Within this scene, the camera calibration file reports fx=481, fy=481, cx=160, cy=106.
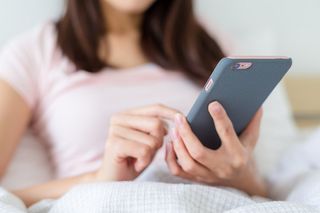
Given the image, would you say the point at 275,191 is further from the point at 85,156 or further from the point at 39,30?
the point at 39,30

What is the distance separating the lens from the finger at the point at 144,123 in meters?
Result: 0.66

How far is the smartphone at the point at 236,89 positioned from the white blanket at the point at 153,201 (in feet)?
0.30

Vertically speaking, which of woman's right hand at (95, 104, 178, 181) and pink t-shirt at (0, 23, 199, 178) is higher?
woman's right hand at (95, 104, 178, 181)

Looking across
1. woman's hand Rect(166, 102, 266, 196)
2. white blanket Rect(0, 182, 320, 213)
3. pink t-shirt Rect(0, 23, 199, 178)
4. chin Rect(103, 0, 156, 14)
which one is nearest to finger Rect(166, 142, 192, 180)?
woman's hand Rect(166, 102, 266, 196)

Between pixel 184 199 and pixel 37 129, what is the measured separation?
0.48m

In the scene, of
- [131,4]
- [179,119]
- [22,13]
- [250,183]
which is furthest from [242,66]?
[22,13]

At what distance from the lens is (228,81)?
0.55 m

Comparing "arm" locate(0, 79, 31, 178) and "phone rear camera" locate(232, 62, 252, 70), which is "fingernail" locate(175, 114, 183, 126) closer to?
"phone rear camera" locate(232, 62, 252, 70)

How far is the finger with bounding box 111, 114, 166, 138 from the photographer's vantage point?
0.66 m

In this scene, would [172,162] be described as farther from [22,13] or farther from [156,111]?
[22,13]

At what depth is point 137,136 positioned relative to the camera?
2.19 ft

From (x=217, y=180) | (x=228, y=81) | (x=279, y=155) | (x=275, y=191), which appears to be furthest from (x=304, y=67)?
(x=228, y=81)

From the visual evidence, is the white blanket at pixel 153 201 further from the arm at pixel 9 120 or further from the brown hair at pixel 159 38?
the brown hair at pixel 159 38

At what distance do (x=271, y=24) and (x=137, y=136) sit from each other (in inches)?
27.0
